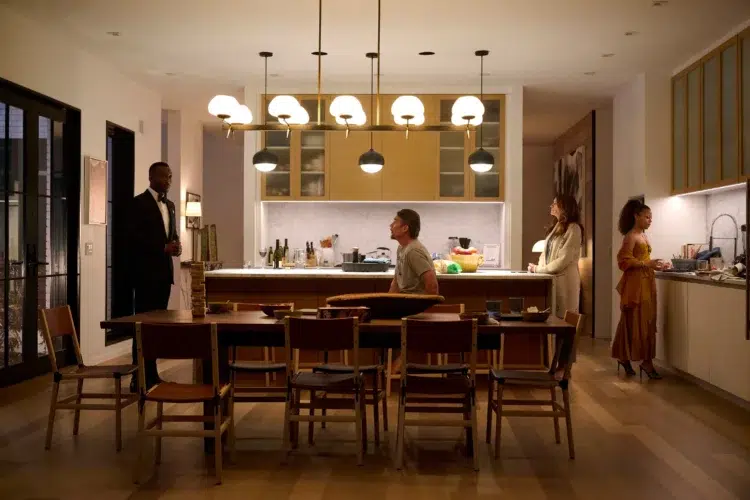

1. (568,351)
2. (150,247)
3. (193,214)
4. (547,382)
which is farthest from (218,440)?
(193,214)

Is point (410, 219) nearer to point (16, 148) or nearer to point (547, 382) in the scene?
point (547, 382)

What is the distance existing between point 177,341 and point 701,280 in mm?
4473

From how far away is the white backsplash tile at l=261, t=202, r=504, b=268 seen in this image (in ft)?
30.2

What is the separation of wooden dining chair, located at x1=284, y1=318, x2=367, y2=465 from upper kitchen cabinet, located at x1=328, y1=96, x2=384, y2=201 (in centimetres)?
440

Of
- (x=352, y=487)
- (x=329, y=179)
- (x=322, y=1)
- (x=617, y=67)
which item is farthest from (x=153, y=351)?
(x=617, y=67)

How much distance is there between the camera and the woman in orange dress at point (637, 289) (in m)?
7.18

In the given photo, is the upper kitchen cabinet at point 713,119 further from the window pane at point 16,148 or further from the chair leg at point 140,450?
the window pane at point 16,148

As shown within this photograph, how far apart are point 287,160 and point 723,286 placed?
4593 mm

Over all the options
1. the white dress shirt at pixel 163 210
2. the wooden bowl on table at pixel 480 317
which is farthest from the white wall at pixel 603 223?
the wooden bowl on table at pixel 480 317

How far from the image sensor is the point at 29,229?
6.82 m

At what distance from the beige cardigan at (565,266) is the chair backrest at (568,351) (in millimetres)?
2094

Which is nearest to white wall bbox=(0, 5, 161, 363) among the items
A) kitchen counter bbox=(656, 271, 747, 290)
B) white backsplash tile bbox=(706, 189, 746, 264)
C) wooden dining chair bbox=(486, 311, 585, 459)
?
wooden dining chair bbox=(486, 311, 585, 459)

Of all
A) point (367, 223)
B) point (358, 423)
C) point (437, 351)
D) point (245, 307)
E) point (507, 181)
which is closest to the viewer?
point (437, 351)

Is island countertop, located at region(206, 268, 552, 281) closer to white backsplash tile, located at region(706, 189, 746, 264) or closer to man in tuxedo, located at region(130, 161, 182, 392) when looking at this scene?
man in tuxedo, located at region(130, 161, 182, 392)
